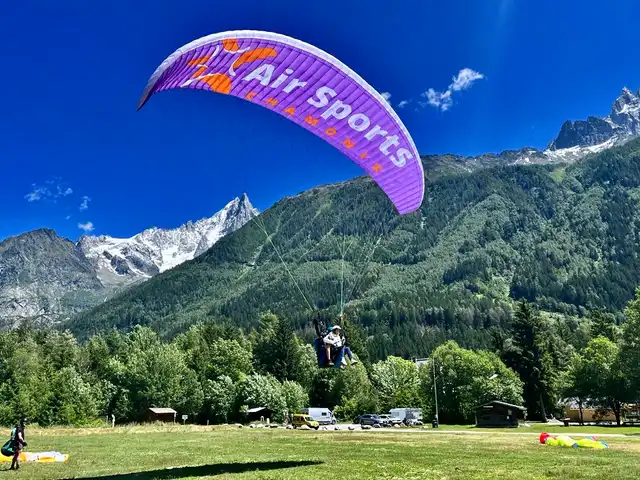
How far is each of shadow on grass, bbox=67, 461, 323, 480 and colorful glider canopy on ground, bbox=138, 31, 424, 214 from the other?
8.60 meters

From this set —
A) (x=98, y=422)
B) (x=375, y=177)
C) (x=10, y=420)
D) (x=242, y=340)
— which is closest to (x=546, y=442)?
(x=375, y=177)

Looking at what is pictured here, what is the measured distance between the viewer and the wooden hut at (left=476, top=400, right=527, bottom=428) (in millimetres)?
51562

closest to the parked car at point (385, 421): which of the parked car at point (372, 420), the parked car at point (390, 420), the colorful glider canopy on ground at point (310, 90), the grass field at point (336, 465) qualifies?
the parked car at point (390, 420)

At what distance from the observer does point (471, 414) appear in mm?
60969

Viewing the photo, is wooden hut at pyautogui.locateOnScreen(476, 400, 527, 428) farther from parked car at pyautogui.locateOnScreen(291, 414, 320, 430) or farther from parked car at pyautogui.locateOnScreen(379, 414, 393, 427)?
parked car at pyautogui.locateOnScreen(291, 414, 320, 430)

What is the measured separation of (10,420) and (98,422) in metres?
8.22

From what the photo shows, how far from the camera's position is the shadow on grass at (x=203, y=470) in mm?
12258

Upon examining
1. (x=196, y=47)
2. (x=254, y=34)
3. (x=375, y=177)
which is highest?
(x=254, y=34)

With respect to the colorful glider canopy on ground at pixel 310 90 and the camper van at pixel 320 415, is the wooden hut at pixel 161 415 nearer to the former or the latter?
the camper van at pixel 320 415

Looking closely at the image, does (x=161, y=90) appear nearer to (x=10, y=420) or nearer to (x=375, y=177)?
(x=375, y=177)

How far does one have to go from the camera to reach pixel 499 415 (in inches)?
2051

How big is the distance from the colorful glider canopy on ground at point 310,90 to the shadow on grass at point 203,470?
860 cm

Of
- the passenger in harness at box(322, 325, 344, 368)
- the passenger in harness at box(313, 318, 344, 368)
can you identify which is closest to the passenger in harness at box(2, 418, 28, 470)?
the passenger in harness at box(313, 318, 344, 368)

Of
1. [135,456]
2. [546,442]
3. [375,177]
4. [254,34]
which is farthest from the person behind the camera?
[546,442]
